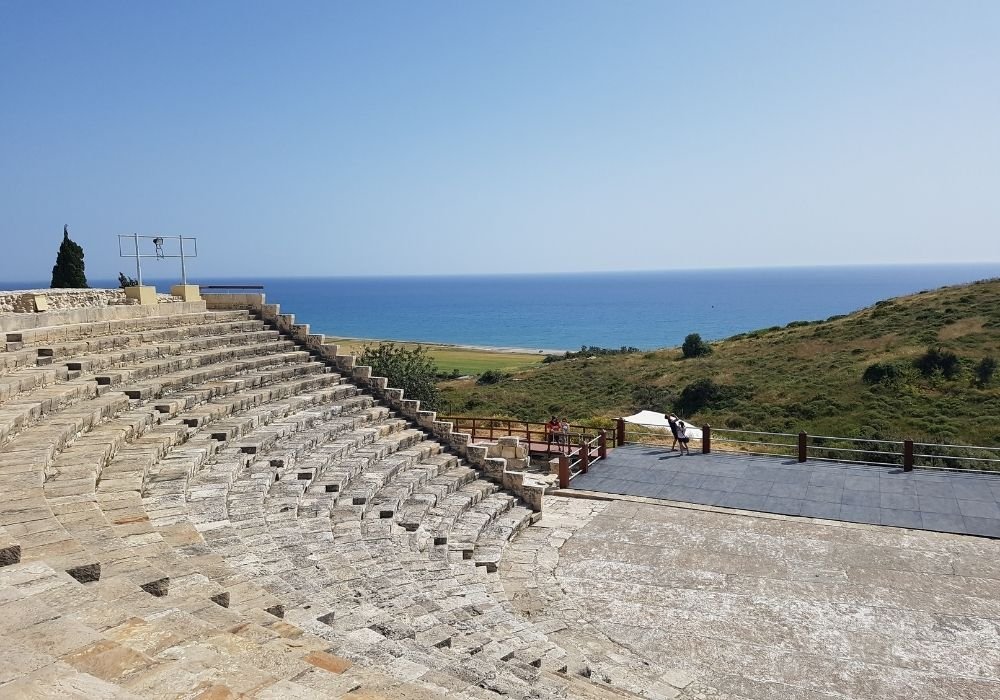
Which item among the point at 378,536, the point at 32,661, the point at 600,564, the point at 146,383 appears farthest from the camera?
the point at 146,383

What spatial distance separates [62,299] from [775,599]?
53.4ft

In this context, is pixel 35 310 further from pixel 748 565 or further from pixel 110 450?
pixel 748 565

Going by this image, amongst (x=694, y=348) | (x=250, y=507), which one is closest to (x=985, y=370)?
(x=694, y=348)

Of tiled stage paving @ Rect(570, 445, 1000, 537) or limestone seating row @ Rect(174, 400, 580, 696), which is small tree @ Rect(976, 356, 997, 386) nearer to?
tiled stage paving @ Rect(570, 445, 1000, 537)

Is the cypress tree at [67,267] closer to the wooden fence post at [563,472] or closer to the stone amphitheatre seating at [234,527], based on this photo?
the stone amphitheatre seating at [234,527]

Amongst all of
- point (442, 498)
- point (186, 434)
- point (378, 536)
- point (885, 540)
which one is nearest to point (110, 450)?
point (186, 434)

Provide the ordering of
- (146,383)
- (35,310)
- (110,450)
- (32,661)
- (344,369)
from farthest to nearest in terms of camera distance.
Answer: (344,369) → (35,310) → (146,383) → (110,450) → (32,661)

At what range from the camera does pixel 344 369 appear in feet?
61.4

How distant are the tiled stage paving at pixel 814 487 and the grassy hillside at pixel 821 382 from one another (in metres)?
10.3

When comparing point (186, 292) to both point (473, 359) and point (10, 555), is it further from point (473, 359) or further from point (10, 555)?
point (473, 359)

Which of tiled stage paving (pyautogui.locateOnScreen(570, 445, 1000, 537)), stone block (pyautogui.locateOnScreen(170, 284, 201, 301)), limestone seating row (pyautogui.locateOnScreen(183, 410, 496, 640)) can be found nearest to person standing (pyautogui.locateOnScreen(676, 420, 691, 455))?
tiled stage paving (pyautogui.locateOnScreen(570, 445, 1000, 537))

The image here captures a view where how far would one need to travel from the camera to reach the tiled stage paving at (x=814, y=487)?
44.0 feet

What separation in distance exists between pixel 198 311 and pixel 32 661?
16736 mm

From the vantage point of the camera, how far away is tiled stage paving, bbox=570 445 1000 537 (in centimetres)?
1341
